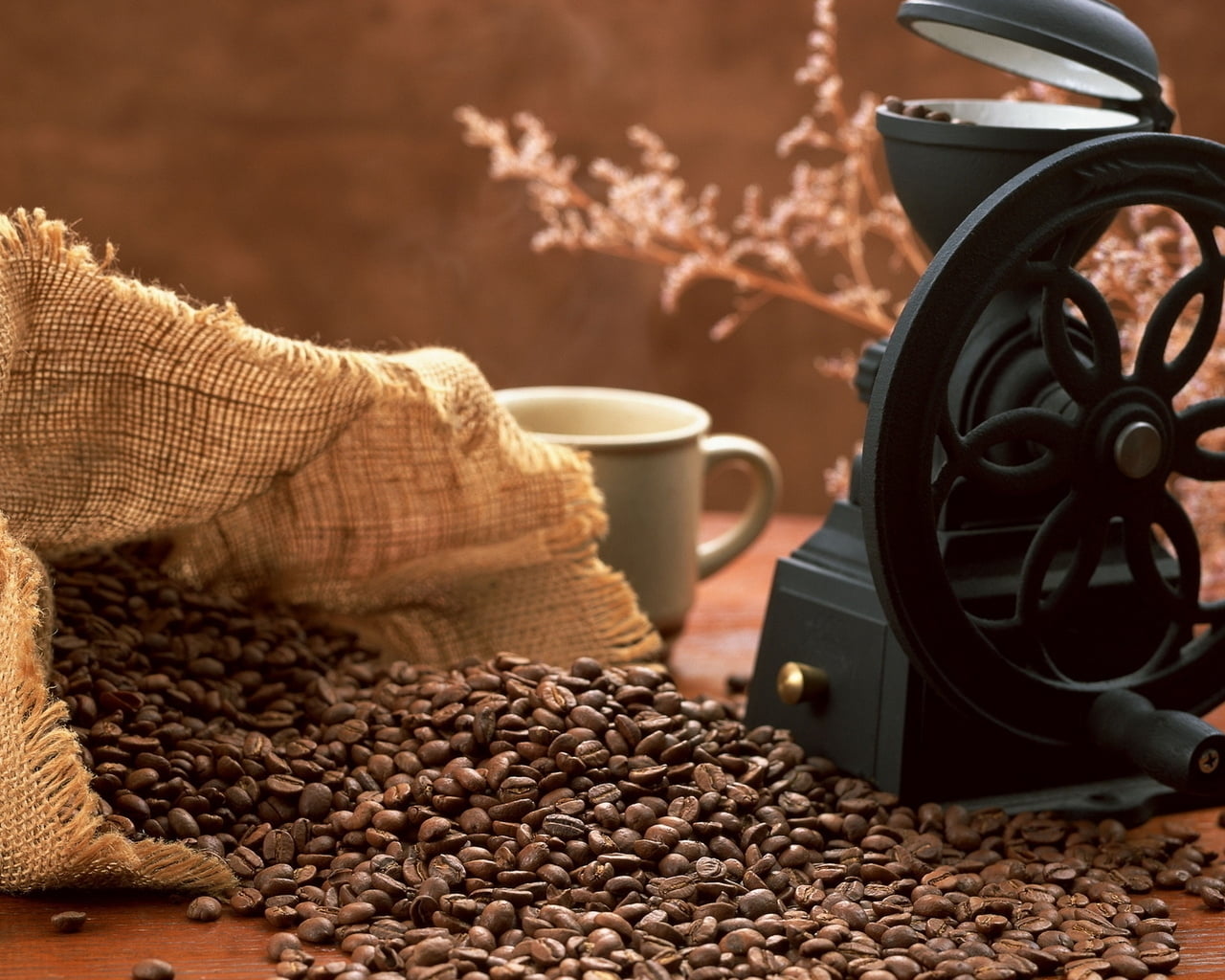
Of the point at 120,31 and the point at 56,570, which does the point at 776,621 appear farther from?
the point at 120,31

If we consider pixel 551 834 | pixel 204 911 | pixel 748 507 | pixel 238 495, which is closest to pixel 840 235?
pixel 748 507

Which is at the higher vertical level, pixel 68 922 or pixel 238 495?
pixel 238 495

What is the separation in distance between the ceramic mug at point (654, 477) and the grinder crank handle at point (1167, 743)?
0.48 meters

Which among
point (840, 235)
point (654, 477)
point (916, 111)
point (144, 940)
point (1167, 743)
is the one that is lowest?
point (144, 940)

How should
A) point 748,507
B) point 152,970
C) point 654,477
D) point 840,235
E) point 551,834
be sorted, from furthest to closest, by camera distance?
point 840,235 < point 748,507 < point 654,477 < point 551,834 < point 152,970

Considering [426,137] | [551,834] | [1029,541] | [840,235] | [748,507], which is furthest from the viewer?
[426,137]

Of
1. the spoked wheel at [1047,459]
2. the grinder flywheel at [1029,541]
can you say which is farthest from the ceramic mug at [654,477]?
the spoked wheel at [1047,459]

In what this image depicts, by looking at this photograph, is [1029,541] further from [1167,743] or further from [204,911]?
[204,911]

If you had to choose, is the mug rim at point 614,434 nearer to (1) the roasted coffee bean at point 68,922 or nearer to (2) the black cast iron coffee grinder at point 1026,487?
(2) the black cast iron coffee grinder at point 1026,487

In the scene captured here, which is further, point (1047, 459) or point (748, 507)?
point (748, 507)

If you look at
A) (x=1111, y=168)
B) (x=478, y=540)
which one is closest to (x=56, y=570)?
(x=478, y=540)

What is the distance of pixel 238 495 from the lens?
4.31 feet

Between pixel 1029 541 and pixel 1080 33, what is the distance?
1.20 feet

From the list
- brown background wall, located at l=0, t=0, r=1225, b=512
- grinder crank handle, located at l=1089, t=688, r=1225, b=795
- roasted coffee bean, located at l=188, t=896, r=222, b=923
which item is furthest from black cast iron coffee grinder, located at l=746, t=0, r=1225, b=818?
brown background wall, located at l=0, t=0, r=1225, b=512
